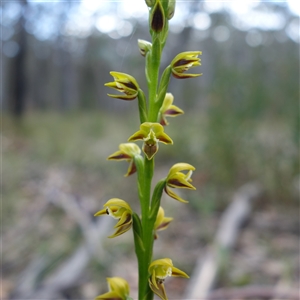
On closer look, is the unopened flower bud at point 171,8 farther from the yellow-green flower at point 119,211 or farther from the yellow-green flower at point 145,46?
the yellow-green flower at point 119,211

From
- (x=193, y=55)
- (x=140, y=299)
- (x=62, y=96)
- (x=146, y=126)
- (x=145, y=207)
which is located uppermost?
(x=193, y=55)

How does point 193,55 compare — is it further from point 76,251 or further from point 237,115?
point 237,115

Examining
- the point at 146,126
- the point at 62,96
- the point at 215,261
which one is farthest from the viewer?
the point at 62,96

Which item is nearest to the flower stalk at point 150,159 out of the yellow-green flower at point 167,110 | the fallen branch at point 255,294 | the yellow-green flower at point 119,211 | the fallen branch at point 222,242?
the yellow-green flower at point 119,211

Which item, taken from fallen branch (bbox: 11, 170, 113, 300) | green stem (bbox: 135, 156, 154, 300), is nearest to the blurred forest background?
fallen branch (bbox: 11, 170, 113, 300)

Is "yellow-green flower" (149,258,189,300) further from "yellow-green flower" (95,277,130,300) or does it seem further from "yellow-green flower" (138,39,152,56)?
"yellow-green flower" (138,39,152,56)

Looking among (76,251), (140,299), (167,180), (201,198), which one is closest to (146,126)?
(167,180)

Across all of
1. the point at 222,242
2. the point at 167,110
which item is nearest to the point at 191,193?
the point at 222,242

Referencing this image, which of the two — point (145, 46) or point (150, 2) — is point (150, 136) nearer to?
point (145, 46)
